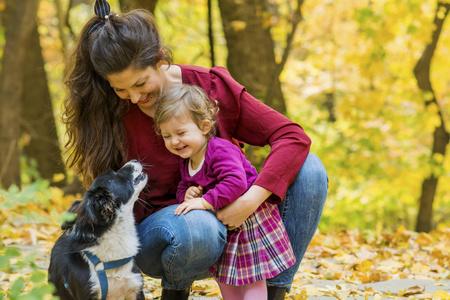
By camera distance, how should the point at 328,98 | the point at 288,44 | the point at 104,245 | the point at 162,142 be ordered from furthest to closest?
1. the point at 328,98
2. the point at 288,44
3. the point at 162,142
4. the point at 104,245

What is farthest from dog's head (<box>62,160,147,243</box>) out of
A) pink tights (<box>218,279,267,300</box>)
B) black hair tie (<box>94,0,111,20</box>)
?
black hair tie (<box>94,0,111,20</box>)

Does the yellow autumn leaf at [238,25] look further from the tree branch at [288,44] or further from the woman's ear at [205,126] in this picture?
the woman's ear at [205,126]

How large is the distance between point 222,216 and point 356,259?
204 centimetres

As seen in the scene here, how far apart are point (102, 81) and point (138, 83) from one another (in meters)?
0.30

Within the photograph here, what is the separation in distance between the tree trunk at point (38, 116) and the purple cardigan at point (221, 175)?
21.9 feet

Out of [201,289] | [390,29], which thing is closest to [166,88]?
[201,289]

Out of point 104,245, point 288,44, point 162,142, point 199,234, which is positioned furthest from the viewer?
point 288,44

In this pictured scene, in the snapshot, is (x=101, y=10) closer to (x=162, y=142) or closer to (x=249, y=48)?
(x=162, y=142)

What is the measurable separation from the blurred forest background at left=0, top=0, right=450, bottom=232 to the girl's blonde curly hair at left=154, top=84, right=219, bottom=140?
6.39ft

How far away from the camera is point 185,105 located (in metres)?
2.51

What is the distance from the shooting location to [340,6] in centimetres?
1202

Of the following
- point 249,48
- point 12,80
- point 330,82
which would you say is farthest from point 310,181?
point 330,82

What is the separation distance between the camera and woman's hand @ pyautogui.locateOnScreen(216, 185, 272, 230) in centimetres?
244

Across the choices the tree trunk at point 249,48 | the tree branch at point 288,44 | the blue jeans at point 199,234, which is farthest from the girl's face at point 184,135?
the tree trunk at point 249,48
